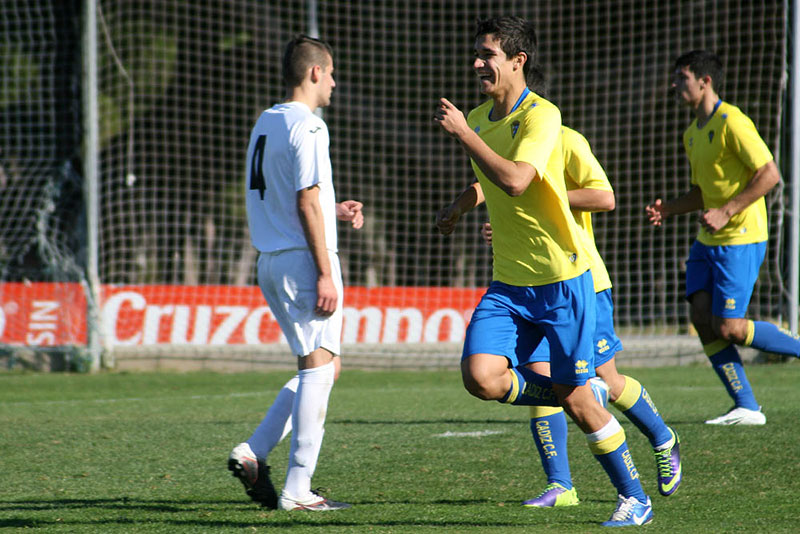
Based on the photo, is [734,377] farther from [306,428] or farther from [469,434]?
[306,428]

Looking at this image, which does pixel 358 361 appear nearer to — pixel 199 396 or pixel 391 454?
pixel 199 396

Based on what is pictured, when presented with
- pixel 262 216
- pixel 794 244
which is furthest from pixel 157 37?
pixel 262 216

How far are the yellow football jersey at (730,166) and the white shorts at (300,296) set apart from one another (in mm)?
3465

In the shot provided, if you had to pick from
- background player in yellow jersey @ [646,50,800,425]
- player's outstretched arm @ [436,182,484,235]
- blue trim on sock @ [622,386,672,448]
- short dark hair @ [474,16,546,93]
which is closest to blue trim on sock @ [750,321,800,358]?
background player in yellow jersey @ [646,50,800,425]

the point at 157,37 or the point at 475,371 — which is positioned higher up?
the point at 157,37

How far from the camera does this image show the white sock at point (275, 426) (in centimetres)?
423

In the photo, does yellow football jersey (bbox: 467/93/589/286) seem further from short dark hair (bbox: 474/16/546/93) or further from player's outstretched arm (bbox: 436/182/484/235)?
player's outstretched arm (bbox: 436/182/484/235)

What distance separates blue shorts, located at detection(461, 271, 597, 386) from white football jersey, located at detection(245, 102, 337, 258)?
2.35 ft

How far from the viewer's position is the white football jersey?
4195 mm

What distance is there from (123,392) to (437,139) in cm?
974

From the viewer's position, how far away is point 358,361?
11953mm

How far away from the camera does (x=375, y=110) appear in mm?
16797

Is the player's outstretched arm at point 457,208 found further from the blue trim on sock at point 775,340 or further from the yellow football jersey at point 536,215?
the blue trim on sock at point 775,340

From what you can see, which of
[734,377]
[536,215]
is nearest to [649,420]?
[536,215]
